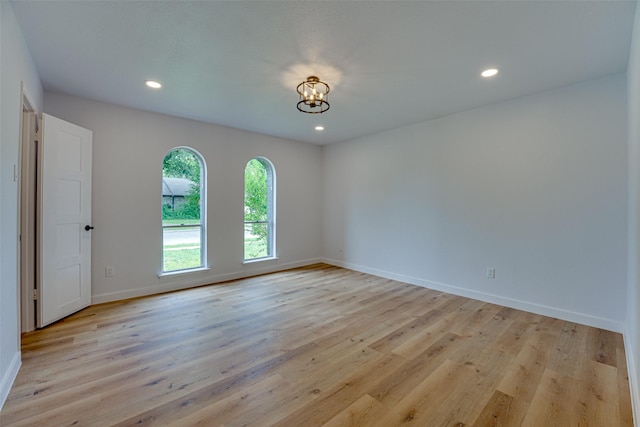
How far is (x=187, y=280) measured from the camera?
14.0 ft

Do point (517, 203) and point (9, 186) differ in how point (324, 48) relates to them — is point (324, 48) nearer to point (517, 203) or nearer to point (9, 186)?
point (9, 186)


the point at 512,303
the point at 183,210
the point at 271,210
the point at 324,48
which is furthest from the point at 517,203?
the point at 183,210

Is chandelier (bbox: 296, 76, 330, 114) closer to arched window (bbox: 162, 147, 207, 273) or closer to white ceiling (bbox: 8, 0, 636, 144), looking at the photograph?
white ceiling (bbox: 8, 0, 636, 144)

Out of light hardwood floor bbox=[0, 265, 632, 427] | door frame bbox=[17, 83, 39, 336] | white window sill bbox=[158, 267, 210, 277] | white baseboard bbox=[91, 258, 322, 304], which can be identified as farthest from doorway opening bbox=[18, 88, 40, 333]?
white window sill bbox=[158, 267, 210, 277]

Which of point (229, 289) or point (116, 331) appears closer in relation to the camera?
point (116, 331)

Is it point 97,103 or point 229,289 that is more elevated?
point 97,103

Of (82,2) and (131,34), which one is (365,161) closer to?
(131,34)

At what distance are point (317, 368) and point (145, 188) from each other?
3408mm

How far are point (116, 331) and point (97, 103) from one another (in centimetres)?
283

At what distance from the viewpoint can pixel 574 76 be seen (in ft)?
9.29

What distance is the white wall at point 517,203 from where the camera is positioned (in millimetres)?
2859

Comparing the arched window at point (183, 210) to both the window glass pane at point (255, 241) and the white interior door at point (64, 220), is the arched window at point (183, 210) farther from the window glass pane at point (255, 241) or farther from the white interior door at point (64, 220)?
the white interior door at point (64, 220)

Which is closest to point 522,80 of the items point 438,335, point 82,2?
point 438,335

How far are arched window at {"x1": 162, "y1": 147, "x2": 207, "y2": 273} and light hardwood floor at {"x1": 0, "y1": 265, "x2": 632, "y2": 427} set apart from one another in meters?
0.98
